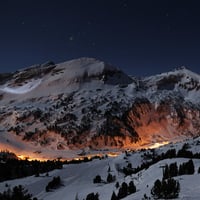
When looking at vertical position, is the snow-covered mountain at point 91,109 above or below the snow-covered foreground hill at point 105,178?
above

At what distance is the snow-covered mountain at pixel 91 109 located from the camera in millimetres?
99575

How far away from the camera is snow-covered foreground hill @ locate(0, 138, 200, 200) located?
21.1 metres

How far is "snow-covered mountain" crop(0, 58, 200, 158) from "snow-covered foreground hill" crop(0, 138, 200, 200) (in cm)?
4248

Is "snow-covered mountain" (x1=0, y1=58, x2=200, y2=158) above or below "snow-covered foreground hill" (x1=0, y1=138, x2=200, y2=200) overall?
above

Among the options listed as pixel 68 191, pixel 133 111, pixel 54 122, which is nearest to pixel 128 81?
pixel 133 111

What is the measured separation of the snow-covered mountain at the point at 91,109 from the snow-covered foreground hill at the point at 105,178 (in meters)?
42.5

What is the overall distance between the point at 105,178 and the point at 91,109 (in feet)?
226

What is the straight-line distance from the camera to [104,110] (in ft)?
354

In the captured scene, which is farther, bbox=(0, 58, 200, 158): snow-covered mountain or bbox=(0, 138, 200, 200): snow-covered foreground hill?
bbox=(0, 58, 200, 158): snow-covered mountain

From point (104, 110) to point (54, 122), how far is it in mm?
13919

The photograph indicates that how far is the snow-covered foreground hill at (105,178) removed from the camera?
2111cm

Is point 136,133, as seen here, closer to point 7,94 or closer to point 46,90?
point 46,90

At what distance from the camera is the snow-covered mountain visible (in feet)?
327

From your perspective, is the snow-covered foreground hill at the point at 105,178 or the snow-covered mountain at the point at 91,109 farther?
the snow-covered mountain at the point at 91,109
